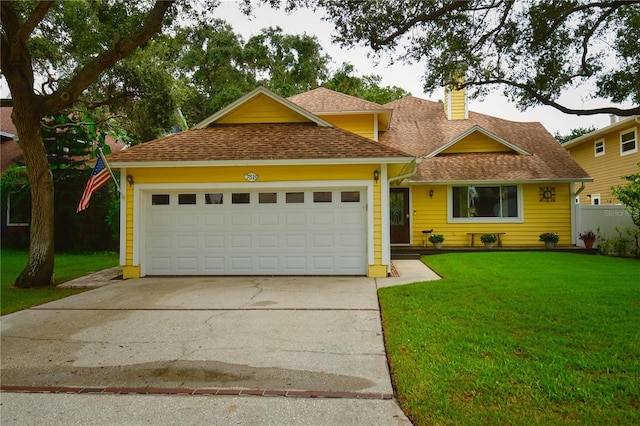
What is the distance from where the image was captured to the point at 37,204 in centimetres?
909

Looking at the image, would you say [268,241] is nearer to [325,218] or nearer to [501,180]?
[325,218]

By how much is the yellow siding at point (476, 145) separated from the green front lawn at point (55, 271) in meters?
12.6

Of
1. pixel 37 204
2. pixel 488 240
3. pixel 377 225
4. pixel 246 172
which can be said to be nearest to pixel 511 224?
pixel 488 240

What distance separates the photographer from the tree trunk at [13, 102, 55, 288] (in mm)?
8984

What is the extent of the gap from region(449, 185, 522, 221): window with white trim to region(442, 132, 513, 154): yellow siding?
1.84m

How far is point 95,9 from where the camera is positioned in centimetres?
1056

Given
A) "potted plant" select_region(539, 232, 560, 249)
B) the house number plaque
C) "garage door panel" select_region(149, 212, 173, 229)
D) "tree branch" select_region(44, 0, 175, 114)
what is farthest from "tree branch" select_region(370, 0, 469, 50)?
"potted plant" select_region(539, 232, 560, 249)

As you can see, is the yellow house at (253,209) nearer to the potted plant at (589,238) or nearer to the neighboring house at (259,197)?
the neighboring house at (259,197)

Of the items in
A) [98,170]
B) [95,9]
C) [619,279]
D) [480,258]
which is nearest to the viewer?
[619,279]

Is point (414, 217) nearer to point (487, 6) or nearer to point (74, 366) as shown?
point (487, 6)

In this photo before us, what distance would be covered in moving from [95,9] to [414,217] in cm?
1131

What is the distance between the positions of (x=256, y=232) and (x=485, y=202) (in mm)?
8796

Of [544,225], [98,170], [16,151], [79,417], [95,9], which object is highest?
[95,9]

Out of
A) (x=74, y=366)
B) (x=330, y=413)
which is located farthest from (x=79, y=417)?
(x=330, y=413)
